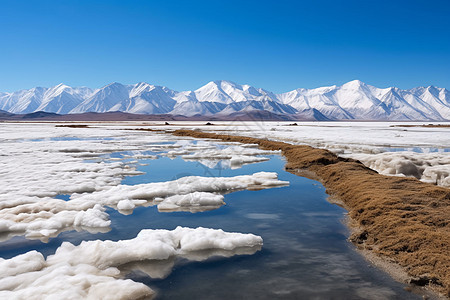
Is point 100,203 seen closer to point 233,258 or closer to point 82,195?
point 82,195

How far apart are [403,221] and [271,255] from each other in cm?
268

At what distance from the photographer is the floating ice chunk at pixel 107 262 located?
4.02 meters

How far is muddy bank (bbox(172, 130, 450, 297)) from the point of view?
4.49m

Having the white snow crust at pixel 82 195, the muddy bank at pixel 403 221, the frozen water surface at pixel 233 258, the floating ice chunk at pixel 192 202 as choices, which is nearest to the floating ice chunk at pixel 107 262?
the frozen water surface at pixel 233 258

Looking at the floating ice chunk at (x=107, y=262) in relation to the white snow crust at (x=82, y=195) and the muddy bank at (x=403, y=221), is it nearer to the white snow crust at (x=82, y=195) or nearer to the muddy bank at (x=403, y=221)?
the white snow crust at (x=82, y=195)

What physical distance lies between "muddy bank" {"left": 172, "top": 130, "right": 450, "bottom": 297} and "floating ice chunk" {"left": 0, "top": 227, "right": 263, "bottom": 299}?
2220 mm

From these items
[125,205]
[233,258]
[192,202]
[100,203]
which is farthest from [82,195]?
[233,258]

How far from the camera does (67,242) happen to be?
5.44 meters

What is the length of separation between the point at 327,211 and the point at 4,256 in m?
6.58

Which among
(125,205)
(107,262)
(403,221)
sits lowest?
(107,262)

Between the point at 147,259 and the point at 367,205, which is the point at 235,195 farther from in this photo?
the point at 147,259

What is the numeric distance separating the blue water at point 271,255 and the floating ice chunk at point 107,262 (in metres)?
0.26

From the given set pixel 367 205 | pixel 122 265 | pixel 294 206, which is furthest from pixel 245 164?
pixel 122 265

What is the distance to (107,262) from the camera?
4855mm
